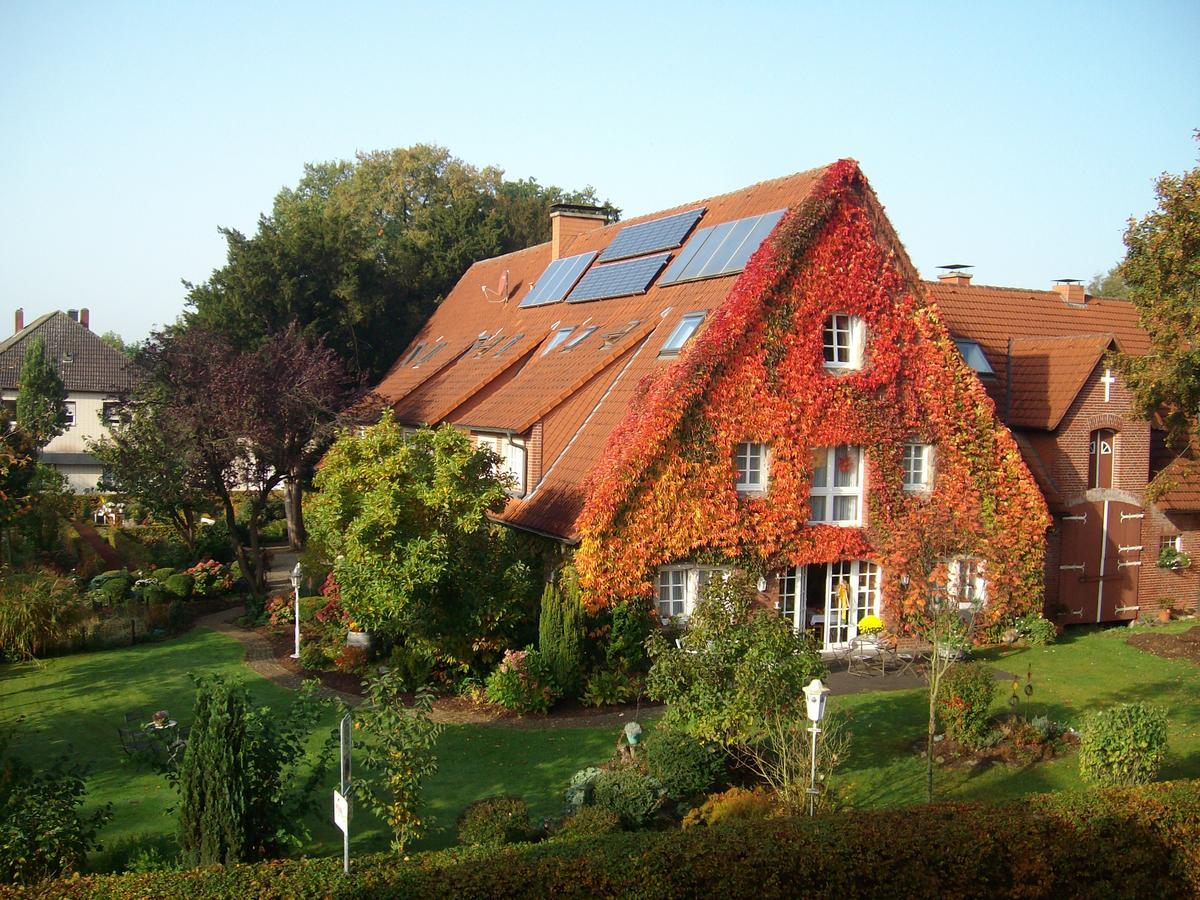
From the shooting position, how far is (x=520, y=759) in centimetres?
1466

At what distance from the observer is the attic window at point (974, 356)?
23.5 meters

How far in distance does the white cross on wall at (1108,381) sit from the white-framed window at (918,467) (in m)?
5.42

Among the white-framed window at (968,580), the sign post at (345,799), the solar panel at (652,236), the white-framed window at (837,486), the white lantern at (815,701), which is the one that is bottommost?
the sign post at (345,799)

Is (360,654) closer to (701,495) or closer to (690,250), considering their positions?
(701,495)

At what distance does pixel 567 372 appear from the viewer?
74.2 feet

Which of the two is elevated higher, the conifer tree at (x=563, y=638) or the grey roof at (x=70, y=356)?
the grey roof at (x=70, y=356)

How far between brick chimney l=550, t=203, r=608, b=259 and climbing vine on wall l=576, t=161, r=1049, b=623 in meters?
14.2

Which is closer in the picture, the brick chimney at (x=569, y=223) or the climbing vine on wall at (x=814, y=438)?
the climbing vine on wall at (x=814, y=438)

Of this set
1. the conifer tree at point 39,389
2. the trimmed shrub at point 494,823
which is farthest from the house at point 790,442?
the conifer tree at point 39,389

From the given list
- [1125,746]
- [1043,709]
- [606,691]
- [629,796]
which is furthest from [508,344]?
[1125,746]

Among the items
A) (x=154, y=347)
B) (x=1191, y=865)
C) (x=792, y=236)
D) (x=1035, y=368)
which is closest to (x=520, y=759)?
(x=1191, y=865)

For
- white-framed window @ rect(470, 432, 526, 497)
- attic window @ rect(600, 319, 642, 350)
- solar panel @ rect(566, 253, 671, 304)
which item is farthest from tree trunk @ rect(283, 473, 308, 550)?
attic window @ rect(600, 319, 642, 350)

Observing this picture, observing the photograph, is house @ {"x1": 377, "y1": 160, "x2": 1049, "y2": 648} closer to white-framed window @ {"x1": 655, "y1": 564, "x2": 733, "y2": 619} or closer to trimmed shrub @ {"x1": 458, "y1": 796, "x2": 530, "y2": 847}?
white-framed window @ {"x1": 655, "y1": 564, "x2": 733, "y2": 619}

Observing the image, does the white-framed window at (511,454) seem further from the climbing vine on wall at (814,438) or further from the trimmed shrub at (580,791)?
the trimmed shrub at (580,791)
